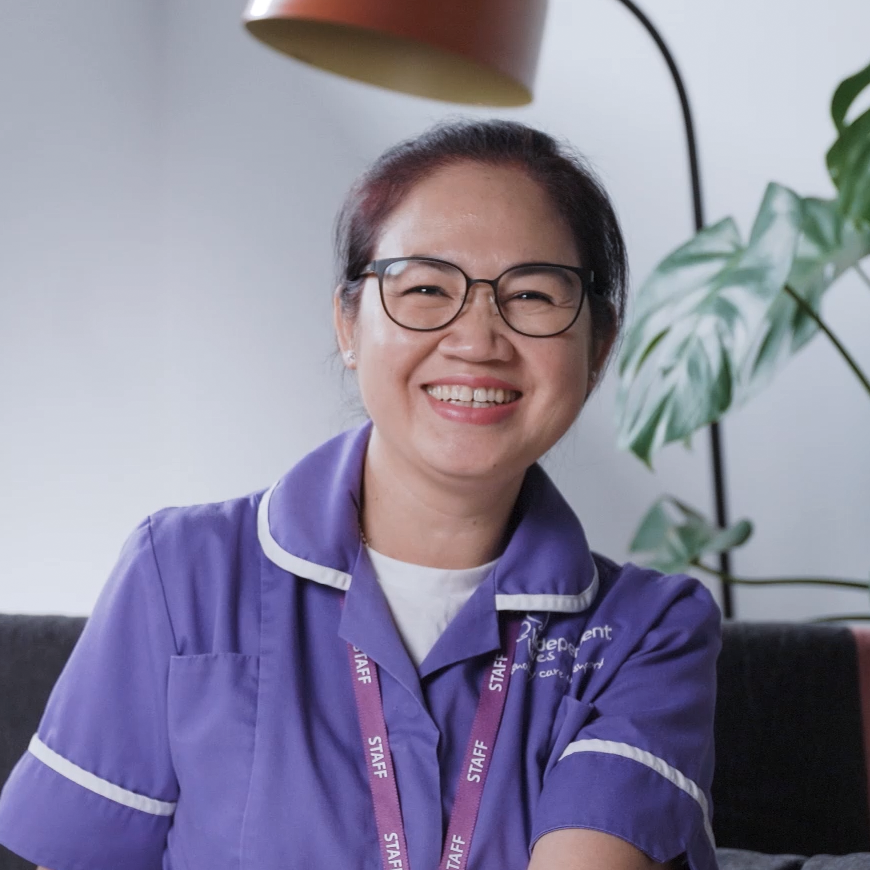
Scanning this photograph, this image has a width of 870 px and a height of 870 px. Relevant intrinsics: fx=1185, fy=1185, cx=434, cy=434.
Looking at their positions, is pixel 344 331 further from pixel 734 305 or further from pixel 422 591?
pixel 734 305

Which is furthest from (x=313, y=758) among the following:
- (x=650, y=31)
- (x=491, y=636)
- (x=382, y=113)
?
(x=382, y=113)

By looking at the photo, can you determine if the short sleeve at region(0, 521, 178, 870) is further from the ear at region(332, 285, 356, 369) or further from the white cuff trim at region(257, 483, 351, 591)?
the ear at region(332, 285, 356, 369)

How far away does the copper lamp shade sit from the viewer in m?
1.12

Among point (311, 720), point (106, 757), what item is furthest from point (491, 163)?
point (106, 757)

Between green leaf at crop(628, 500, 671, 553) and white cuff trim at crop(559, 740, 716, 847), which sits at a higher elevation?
green leaf at crop(628, 500, 671, 553)

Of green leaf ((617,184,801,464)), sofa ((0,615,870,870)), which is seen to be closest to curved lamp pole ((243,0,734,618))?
green leaf ((617,184,801,464))

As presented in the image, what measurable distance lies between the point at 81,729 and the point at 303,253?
1900 millimetres

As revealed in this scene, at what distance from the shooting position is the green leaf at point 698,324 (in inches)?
65.9

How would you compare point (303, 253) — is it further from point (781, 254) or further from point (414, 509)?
point (414, 509)

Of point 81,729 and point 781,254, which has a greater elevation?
point 781,254

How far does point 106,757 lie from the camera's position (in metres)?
→ 1.20

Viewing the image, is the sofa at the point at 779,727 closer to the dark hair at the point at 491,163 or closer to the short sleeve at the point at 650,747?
the short sleeve at the point at 650,747

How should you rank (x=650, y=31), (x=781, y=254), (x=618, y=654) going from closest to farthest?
(x=618, y=654) < (x=781, y=254) < (x=650, y=31)

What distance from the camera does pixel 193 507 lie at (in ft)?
4.29
